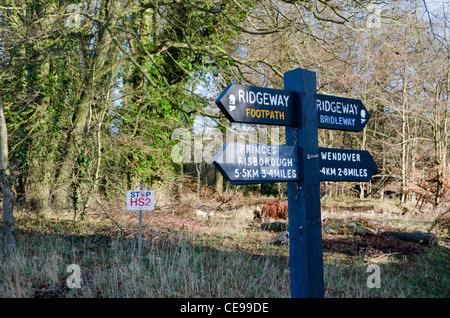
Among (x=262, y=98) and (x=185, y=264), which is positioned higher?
(x=262, y=98)

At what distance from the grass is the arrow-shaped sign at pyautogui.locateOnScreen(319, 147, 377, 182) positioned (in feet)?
5.47

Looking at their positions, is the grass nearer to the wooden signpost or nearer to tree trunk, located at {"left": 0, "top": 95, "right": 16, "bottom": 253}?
tree trunk, located at {"left": 0, "top": 95, "right": 16, "bottom": 253}

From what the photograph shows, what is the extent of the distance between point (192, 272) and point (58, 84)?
8.22 metres

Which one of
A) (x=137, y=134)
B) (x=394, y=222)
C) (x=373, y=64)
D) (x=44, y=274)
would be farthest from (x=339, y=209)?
(x=44, y=274)

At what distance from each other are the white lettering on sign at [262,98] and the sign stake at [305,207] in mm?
175

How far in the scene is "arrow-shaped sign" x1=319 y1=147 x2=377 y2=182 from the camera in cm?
392

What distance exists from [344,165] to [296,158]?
25.9 inches

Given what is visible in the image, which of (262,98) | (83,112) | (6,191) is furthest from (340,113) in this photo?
(83,112)

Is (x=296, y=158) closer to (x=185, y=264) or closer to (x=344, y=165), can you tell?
(x=344, y=165)

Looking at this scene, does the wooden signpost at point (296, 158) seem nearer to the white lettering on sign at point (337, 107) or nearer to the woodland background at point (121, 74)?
the white lettering on sign at point (337, 107)

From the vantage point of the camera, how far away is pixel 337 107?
4.11m

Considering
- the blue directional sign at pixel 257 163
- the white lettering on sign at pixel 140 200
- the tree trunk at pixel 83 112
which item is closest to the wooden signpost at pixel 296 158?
the blue directional sign at pixel 257 163

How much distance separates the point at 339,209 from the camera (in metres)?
16.8

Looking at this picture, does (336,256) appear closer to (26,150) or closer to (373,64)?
(26,150)
